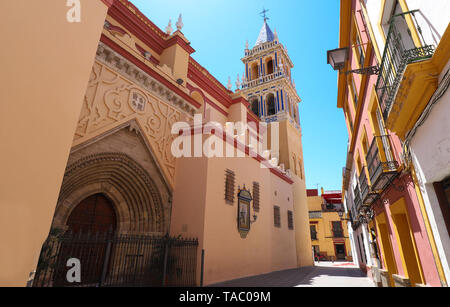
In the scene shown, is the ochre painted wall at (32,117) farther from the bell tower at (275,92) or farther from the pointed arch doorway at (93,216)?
the bell tower at (275,92)

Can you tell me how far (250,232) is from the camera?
410 inches

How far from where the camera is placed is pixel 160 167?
27.7 ft

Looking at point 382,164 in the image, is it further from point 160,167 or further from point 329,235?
point 329,235

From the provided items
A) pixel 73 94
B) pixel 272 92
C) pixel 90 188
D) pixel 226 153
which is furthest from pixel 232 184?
pixel 272 92

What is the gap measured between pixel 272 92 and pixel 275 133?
15.0 feet

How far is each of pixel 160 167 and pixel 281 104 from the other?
15.2 meters

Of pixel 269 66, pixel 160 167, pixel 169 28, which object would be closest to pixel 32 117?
pixel 160 167

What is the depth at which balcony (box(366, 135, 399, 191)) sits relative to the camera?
4.73m

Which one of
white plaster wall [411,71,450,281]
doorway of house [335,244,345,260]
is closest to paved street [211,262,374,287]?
white plaster wall [411,71,450,281]

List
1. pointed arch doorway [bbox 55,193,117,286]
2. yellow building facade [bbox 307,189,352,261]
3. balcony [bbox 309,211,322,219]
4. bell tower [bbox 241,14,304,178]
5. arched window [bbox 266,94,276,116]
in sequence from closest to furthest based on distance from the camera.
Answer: pointed arch doorway [bbox 55,193,117,286]
bell tower [bbox 241,14,304,178]
arched window [bbox 266,94,276,116]
yellow building facade [bbox 307,189,352,261]
balcony [bbox 309,211,322,219]

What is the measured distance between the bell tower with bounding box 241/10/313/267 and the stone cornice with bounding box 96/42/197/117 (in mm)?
10806

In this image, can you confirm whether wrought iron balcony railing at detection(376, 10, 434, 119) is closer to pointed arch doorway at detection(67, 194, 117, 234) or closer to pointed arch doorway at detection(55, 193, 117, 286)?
pointed arch doorway at detection(55, 193, 117, 286)

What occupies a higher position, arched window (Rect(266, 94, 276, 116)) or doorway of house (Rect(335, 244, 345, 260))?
arched window (Rect(266, 94, 276, 116))

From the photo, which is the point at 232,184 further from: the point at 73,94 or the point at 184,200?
the point at 73,94
